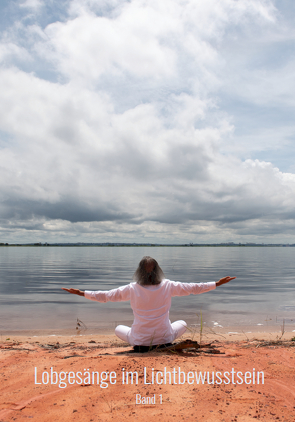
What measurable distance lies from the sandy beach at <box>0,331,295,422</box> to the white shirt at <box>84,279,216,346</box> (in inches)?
13.3

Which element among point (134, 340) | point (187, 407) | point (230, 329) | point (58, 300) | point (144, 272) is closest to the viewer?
point (187, 407)

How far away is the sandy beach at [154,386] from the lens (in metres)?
3.12

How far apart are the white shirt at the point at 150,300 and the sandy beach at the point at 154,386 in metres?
0.34

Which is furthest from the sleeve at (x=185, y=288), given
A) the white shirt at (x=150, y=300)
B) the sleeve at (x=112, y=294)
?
the sleeve at (x=112, y=294)

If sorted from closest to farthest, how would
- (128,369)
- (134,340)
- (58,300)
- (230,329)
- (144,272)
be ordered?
1. (128,369)
2. (144,272)
3. (134,340)
4. (230,329)
5. (58,300)

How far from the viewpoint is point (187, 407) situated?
3201 millimetres

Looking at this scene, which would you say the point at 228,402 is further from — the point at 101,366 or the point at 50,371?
the point at 50,371

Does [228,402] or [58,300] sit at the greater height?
[228,402]

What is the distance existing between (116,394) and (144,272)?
1.82 metres

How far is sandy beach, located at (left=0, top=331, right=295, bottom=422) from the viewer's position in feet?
10.2

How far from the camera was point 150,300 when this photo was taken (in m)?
4.75

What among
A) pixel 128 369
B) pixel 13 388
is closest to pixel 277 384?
pixel 128 369

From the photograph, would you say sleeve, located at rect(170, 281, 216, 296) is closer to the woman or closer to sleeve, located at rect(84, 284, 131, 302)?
the woman

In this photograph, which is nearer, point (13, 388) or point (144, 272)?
point (13, 388)
